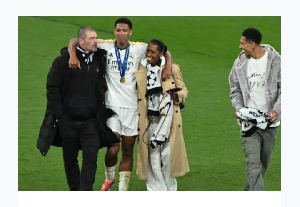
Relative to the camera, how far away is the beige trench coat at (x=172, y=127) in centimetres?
1178

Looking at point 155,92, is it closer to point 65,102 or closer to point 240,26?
point 65,102

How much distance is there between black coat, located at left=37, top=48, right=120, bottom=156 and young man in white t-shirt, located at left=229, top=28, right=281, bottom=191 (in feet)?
4.83

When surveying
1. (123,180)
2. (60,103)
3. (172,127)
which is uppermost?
(60,103)

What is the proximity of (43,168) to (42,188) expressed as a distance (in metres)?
0.94

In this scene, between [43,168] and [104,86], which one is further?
[43,168]

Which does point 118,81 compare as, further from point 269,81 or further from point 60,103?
point 269,81

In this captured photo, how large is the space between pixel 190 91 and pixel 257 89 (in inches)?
238

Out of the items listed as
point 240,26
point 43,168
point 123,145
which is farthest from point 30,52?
point 123,145

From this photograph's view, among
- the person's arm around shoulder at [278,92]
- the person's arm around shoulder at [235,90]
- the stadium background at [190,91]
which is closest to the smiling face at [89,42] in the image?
the person's arm around shoulder at [235,90]

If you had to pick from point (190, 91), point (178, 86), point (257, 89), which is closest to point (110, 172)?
point (178, 86)

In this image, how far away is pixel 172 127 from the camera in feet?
39.3

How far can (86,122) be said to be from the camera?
11547mm

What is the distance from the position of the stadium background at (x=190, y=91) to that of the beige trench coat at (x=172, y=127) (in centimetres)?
85

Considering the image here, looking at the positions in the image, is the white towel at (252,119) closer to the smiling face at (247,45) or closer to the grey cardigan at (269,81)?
the grey cardigan at (269,81)
